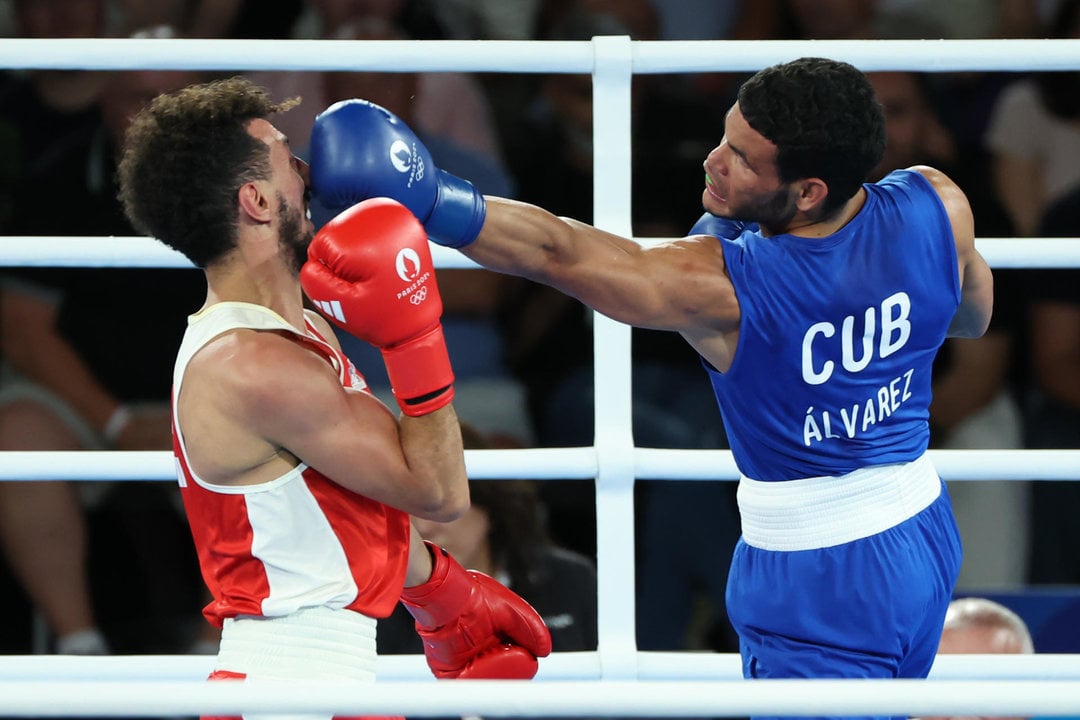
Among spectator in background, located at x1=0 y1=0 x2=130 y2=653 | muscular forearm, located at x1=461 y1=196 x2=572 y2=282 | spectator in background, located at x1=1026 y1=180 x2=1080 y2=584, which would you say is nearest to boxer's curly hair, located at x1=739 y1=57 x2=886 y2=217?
Result: muscular forearm, located at x1=461 y1=196 x2=572 y2=282

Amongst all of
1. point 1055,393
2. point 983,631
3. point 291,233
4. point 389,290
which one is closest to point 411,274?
point 389,290

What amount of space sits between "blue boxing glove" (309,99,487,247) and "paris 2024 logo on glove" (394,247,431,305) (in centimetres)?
10

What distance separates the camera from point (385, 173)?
1747mm

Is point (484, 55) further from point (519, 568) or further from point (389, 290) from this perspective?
point (519, 568)

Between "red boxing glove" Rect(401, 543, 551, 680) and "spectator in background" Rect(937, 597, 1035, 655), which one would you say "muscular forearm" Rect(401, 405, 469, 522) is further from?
"spectator in background" Rect(937, 597, 1035, 655)

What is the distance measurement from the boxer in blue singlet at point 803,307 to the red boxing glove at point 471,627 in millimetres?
313

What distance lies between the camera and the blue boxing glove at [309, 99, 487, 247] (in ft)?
5.76

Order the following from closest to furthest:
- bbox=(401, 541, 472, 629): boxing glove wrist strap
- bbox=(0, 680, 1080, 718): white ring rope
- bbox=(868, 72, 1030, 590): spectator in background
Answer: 1. bbox=(0, 680, 1080, 718): white ring rope
2. bbox=(401, 541, 472, 629): boxing glove wrist strap
3. bbox=(868, 72, 1030, 590): spectator in background

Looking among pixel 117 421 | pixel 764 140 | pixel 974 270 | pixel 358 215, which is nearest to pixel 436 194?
pixel 358 215

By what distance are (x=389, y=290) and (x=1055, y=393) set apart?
92.5 inches

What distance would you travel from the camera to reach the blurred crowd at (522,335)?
10.9ft

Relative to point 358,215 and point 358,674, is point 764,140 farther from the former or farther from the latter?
point 358,674

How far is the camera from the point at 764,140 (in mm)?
1848

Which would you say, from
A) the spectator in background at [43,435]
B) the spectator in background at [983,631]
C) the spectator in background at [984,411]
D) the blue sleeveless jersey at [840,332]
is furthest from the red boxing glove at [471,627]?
the spectator in background at [984,411]
